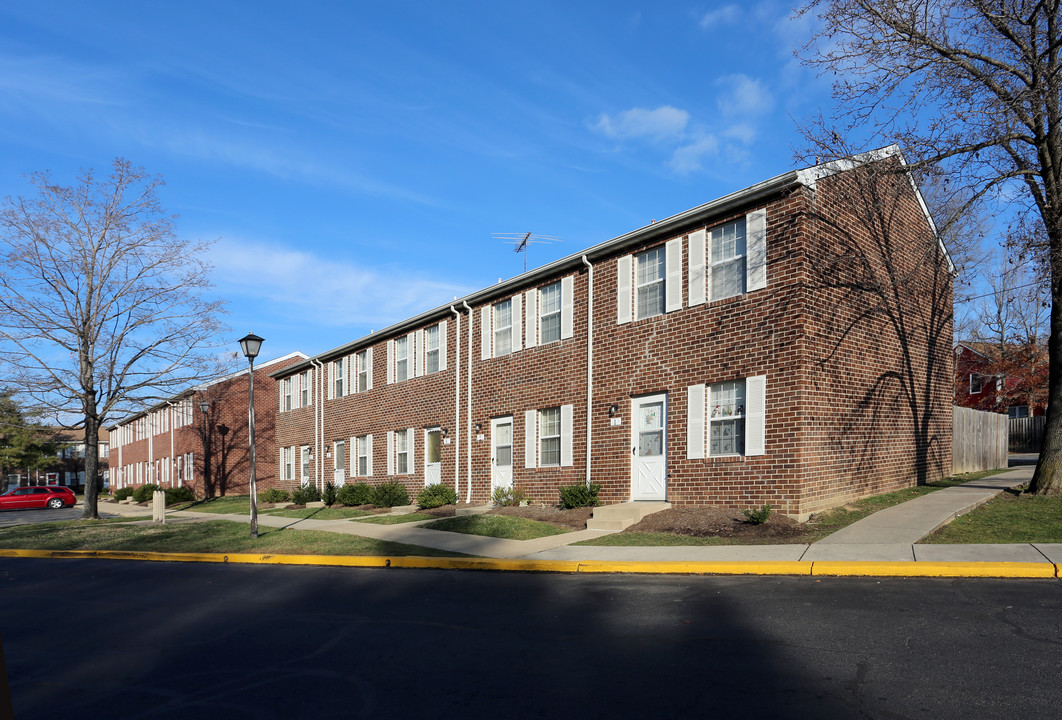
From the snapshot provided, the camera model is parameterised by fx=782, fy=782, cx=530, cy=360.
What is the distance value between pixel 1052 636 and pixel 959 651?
935 mm

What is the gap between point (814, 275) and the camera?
14.1 meters

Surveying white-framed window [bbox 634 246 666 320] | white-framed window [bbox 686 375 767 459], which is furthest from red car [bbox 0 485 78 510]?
white-framed window [bbox 686 375 767 459]

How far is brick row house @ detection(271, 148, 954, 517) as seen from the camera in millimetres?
13984

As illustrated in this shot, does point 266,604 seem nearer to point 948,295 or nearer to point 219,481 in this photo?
point 948,295

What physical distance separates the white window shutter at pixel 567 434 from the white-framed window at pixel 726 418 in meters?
4.20

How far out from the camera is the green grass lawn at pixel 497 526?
14.6m

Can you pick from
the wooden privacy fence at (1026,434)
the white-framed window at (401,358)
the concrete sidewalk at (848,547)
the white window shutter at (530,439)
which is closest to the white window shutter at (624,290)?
the white window shutter at (530,439)

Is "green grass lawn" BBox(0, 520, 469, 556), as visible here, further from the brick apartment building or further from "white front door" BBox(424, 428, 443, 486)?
the brick apartment building

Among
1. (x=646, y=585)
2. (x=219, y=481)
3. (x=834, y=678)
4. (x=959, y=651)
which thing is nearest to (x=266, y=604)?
(x=646, y=585)

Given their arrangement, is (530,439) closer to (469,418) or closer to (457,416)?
(469,418)

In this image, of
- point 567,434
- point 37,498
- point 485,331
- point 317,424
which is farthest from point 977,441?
point 37,498

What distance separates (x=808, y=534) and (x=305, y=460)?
25.1 m

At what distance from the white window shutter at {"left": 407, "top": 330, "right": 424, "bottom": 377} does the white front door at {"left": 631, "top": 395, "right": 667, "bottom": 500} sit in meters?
10.1

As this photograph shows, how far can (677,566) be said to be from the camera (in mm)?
→ 10344
